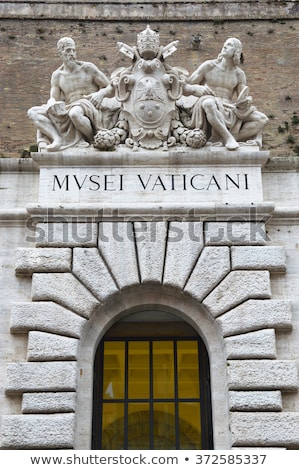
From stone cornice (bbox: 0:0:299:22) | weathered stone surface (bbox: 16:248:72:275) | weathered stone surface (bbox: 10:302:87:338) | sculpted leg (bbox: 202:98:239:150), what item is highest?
stone cornice (bbox: 0:0:299:22)

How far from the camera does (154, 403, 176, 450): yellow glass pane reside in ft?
32.8

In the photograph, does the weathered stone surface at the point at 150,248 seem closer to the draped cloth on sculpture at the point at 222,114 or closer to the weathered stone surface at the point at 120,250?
the weathered stone surface at the point at 120,250

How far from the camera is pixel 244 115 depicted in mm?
10180

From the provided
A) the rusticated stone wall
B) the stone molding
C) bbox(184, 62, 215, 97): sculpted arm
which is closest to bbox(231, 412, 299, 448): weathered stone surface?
the stone molding

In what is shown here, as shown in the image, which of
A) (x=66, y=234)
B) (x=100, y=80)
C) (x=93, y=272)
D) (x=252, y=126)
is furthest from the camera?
(x=100, y=80)

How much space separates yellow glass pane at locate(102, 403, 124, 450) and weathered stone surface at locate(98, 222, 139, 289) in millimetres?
1833

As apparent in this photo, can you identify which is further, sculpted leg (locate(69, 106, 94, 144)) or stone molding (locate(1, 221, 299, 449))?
sculpted leg (locate(69, 106, 94, 144))

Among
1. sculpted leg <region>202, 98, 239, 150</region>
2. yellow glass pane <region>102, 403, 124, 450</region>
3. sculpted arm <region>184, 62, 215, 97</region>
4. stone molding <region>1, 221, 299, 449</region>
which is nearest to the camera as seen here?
stone molding <region>1, 221, 299, 449</region>

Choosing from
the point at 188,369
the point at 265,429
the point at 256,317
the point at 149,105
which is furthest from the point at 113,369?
the point at 149,105

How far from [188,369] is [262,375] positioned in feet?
6.06

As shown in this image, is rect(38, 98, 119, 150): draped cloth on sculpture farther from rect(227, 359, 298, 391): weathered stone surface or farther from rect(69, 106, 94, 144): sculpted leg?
rect(227, 359, 298, 391): weathered stone surface

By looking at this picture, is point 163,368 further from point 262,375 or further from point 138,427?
point 262,375

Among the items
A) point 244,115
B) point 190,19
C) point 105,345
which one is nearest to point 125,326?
point 105,345

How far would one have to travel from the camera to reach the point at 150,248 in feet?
30.2
